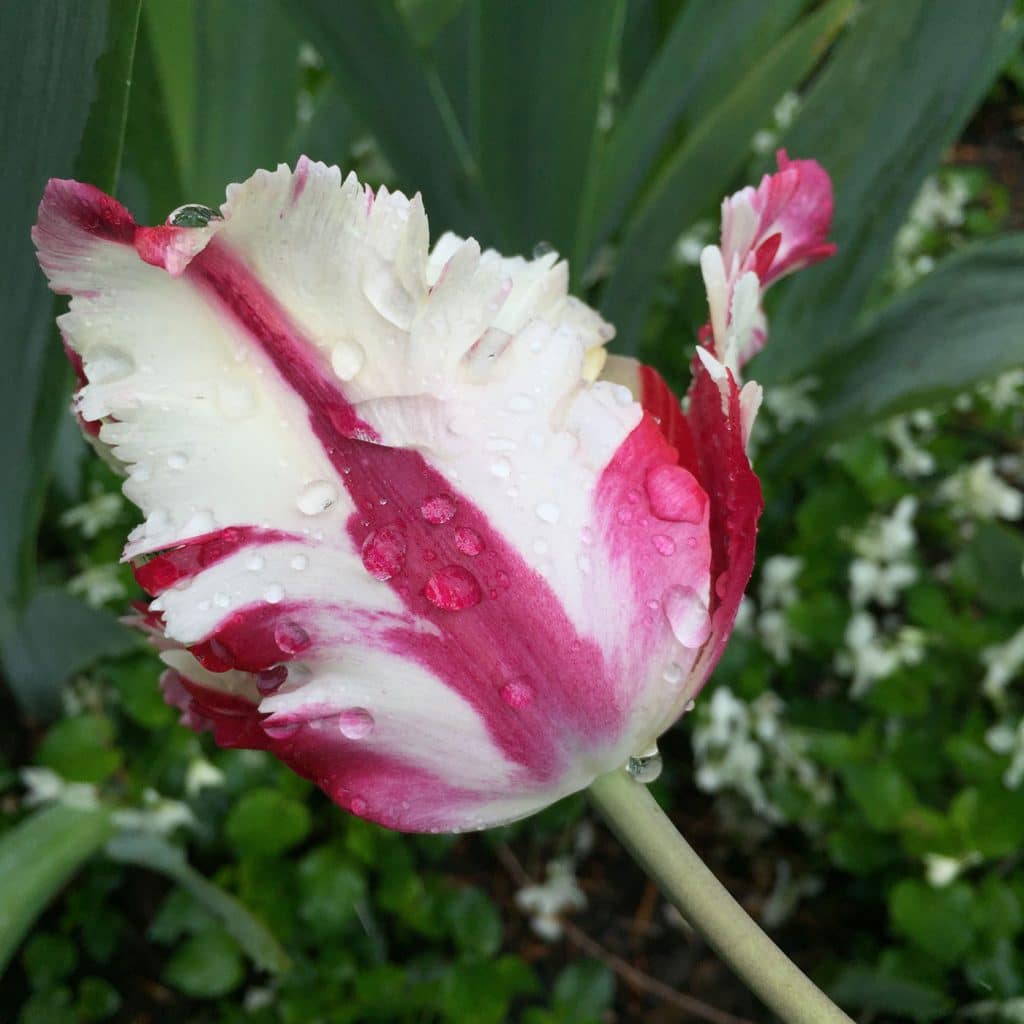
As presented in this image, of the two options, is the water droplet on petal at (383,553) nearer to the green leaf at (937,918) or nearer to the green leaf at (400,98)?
the green leaf at (400,98)

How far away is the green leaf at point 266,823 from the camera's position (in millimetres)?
745

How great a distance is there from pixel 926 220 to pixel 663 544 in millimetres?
1244

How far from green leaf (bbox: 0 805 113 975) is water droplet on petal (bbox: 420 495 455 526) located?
37cm

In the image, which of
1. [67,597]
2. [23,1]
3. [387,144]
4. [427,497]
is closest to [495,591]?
[427,497]

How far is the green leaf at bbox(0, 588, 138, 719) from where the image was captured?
76 centimetres

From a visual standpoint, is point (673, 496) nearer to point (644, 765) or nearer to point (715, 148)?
point (644, 765)

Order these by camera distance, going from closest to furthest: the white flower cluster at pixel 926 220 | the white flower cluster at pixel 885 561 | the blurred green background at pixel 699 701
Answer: the blurred green background at pixel 699 701, the white flower cluster at pixel 885 561, the white flower cluster at pixel 926 220

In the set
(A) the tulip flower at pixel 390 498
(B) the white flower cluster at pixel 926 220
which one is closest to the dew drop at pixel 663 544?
(A) the tulip flower at pixel 390 498

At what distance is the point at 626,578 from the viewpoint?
0.97 ft

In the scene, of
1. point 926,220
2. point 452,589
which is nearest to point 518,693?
point 452,589

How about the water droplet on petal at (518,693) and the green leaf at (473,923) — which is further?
the green leaf at (473,923)

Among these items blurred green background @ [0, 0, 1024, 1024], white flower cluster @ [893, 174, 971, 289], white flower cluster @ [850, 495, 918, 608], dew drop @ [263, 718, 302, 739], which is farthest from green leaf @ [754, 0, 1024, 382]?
dew drop @ [263, 718, 302, 739]

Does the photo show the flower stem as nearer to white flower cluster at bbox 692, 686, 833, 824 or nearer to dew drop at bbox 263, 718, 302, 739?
dew drop at bbox 263, 718, 302, 739

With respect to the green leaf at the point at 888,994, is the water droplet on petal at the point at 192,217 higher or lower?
higher
